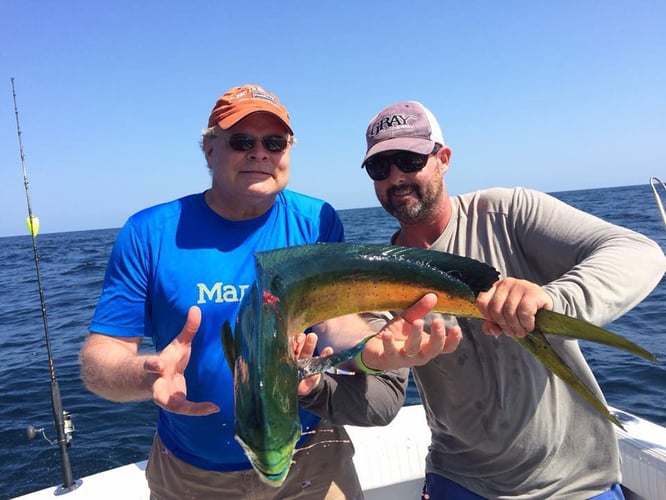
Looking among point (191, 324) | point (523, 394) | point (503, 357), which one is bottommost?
point (523, 394)

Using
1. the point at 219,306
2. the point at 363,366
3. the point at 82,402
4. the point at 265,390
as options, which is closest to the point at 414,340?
the point at 363,366

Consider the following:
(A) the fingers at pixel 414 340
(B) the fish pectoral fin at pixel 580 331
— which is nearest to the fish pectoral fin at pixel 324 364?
(A) the fingers at pixel 414 340

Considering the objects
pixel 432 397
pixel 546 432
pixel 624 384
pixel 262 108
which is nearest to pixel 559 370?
pixel 546 432

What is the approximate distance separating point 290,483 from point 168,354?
125cm

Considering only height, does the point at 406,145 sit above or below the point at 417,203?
above

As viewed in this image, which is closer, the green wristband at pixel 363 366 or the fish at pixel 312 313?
the fish at pixel 312 313

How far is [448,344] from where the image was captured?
2.15 meters

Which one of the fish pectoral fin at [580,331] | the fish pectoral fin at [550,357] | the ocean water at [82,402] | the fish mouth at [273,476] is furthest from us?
the ocean water at [82,402]

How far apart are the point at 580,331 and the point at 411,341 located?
65 cm

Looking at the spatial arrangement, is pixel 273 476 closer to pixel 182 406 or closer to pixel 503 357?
pixel 182 406

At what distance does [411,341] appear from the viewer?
6.81 ft

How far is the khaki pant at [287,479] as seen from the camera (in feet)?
8.41

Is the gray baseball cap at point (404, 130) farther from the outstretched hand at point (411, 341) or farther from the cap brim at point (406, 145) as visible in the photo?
the outstretched hand at point (411, 341)

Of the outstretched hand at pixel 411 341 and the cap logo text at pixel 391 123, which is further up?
the cap logo text at pixel 391 123
